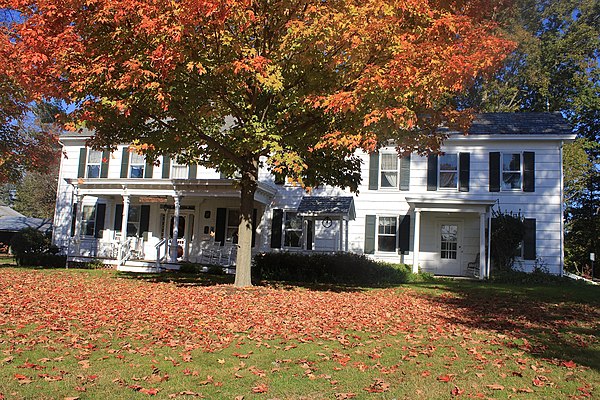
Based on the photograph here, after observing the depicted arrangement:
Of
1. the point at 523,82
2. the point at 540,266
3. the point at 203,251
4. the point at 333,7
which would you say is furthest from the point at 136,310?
the point at 523,82

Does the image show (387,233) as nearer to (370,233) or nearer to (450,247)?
(370,233)

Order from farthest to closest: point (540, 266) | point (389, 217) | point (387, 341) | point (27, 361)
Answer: point (389, 217) < point (540, 266) < point (387, 341) < point (27, 361)

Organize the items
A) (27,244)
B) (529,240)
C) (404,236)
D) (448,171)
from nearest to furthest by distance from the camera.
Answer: (529,240) < (404,236) < (448,171) < (27,244)

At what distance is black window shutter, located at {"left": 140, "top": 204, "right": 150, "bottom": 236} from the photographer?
22594mm

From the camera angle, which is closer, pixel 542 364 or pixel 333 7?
pixel 542 364

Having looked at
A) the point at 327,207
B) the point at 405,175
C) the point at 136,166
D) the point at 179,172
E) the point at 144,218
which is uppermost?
the point at 136,166

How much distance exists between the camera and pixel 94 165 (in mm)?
23391

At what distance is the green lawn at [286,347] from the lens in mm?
4793

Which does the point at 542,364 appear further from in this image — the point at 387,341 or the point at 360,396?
the point at 360,396

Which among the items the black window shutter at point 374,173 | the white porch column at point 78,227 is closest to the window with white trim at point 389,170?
the black window shutter at point 374,173

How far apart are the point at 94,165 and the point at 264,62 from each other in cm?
1696

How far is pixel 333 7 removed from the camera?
901cm

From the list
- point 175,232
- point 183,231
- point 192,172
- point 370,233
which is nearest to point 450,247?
point 370,233

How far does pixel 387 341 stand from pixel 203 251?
15466mm
